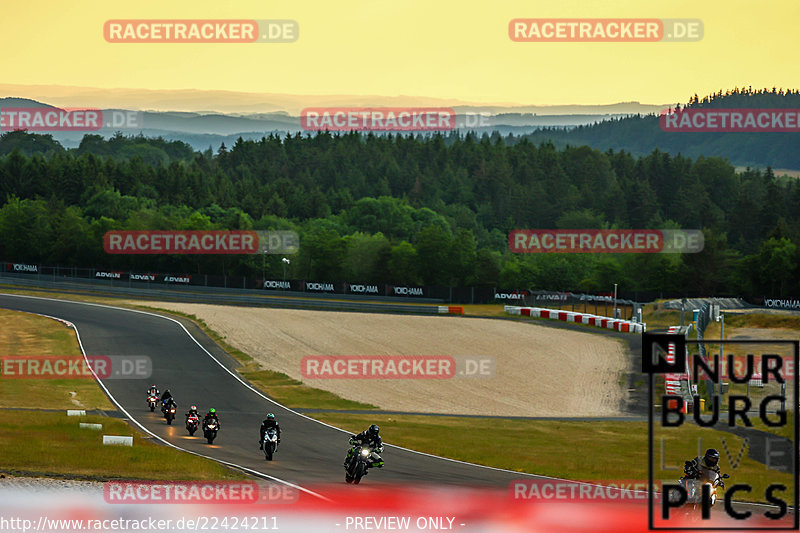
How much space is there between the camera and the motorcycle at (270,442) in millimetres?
25000

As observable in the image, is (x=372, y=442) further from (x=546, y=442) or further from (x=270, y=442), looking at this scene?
(x=546, y=442)

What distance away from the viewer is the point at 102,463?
23016mm

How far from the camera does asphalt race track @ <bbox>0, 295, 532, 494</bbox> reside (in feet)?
76.1

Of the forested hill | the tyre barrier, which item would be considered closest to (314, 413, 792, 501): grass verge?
the tyre barrier

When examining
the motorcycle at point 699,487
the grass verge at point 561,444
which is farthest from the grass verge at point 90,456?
the motorcycle at point 699,487

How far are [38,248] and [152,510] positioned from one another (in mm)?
118673

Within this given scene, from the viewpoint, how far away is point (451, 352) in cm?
5681

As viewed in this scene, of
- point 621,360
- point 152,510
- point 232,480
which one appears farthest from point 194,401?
point 621,360

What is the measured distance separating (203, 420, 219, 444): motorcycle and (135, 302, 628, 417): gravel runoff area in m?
12.4

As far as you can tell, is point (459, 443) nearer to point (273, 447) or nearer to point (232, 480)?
point (273, 447)

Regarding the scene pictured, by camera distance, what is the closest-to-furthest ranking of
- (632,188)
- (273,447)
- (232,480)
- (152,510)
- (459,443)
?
(152,510) → (232,480) → (273,447) → (459,443) → (632,188)

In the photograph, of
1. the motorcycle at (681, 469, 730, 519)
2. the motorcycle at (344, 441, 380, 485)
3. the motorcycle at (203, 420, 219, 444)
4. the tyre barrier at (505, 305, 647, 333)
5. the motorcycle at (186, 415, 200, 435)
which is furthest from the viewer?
the tyre barrier at (505, 305, 647, 333)

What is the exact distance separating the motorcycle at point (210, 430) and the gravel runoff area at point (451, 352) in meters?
12.4

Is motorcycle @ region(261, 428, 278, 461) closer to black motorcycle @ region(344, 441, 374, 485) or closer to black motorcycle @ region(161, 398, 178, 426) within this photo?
black motorcycle @ region(344, 441, 374, 485)
